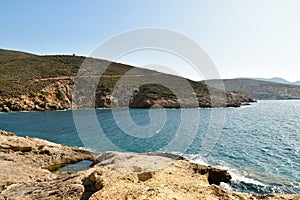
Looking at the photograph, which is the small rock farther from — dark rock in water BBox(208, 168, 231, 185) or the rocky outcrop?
the rocky outcrop

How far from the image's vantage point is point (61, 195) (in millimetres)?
9812

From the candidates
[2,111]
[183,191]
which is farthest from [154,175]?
[2,111]

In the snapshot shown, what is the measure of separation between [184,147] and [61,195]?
70.7 ft

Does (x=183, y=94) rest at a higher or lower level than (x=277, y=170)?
higher

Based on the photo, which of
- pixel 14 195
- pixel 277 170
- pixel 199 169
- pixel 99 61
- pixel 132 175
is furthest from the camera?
pixel 99 61

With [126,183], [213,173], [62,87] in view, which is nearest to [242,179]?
[213,173]

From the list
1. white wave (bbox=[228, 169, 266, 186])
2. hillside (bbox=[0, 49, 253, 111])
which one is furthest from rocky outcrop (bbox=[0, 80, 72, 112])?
white wave (bbox=[228, 169, 266, 186])

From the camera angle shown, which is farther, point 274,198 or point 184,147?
point 184,147

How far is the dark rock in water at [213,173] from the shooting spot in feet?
51.1

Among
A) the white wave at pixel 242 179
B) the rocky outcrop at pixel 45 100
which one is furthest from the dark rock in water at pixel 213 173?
the rocky outcrop at pixel 45 100

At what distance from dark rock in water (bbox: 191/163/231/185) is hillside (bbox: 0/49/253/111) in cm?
7417

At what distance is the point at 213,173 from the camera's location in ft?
52.6

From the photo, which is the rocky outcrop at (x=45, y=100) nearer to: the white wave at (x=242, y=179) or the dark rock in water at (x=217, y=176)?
the white wave at (x=242, y=179)

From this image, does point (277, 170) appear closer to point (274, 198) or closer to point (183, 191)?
point (274, 198)
